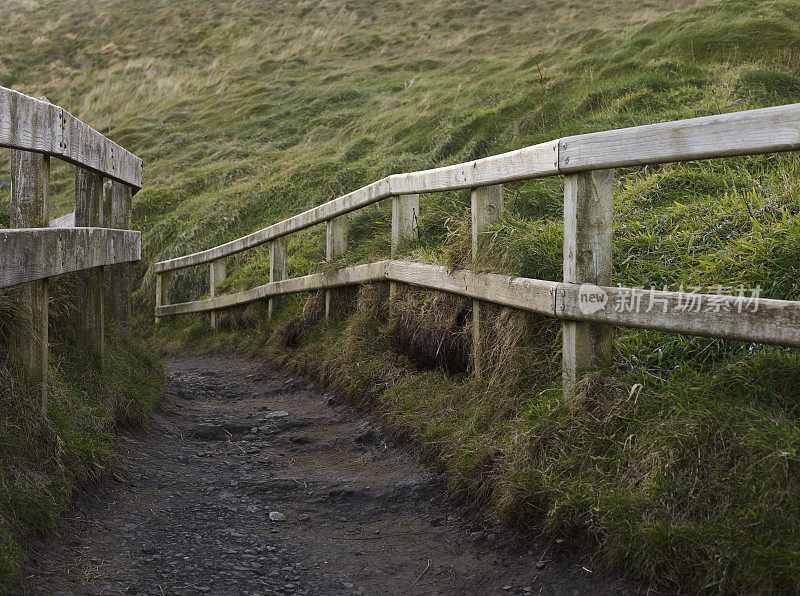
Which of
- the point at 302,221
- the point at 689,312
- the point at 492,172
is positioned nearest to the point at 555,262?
the point at 492,172

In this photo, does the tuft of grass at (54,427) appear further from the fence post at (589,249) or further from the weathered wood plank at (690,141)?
the weathered wood plank at (690,141)

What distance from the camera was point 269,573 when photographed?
3127 mm

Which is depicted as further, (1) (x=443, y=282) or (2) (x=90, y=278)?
(2) (x=90, y=278)

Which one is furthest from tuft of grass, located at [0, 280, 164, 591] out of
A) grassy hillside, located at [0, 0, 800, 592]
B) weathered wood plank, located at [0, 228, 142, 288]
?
grassy hillside, located at [0, 0, 800, 592]

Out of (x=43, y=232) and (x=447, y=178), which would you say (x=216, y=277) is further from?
(x=43, y=232)

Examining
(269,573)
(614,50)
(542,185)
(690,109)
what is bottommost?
(269,573)

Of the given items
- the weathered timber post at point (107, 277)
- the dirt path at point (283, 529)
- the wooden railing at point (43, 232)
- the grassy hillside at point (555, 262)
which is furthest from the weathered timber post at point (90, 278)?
the grassy hillside at point (555, 262)

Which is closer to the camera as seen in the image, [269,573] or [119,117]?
[269,573]

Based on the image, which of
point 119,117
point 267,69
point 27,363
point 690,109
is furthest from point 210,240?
point 267,69

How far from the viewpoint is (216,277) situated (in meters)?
10.8

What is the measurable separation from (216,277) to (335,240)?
4073 millimetres

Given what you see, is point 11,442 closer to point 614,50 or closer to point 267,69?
point 614,50

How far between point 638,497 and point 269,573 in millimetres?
1507

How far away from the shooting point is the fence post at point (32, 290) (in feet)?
11.4
